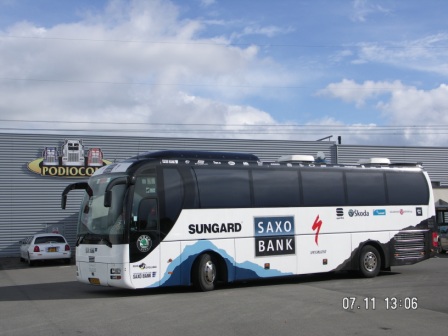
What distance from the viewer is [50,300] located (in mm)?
13703

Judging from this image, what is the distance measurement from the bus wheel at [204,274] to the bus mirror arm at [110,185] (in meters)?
2.70

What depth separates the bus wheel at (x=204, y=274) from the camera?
1470 cm

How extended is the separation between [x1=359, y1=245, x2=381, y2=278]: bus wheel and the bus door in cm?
691

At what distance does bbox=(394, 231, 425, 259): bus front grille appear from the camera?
61.3 feet

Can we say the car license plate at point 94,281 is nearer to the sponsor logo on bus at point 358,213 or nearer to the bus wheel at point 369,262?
the sponsor logo on bus at point 358,213

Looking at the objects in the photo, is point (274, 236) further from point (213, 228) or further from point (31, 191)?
point (31, 191)

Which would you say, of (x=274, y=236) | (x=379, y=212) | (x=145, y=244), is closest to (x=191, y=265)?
(x=145, y=244)

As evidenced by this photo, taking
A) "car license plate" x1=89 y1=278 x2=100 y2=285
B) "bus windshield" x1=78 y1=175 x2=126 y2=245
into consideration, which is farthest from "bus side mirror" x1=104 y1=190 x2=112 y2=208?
"car license plate" x1=89 y1=278 x2=100 y2=285

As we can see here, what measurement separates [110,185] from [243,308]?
4196 mm

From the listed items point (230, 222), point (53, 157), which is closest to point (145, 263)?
point (230, 222)

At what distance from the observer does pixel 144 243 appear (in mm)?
13883

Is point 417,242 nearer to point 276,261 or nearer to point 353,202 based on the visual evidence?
point 353,202

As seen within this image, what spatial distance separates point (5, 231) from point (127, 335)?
80.2 feet

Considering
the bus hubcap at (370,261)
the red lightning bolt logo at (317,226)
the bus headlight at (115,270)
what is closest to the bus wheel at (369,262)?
the bus hubcap at (370,261)
